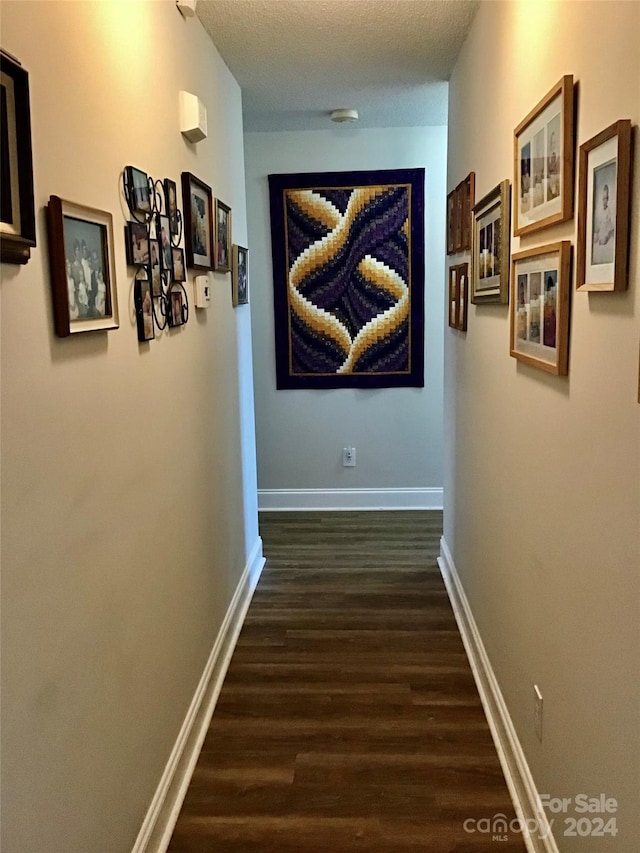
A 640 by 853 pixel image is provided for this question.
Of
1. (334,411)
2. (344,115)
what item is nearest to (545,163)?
(344,115)

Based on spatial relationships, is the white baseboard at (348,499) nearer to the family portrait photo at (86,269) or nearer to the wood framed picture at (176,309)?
the wood framed picture at (176,309)

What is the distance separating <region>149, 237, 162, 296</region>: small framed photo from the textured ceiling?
3.57 feet

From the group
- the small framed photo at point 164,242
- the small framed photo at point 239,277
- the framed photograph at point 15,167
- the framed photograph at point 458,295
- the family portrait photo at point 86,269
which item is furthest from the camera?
the small framed photo at point 239,277

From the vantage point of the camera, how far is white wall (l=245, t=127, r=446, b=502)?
443 cm

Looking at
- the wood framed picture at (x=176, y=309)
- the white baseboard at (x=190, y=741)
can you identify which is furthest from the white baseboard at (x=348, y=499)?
the wood framed picture at (x=176, y=309)

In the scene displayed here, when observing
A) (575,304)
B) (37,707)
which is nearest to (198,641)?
(37,707)

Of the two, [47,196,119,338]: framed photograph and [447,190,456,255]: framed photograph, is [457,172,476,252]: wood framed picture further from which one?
[47,196,119,338]: framed photograph

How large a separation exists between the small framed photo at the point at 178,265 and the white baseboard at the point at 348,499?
275cm

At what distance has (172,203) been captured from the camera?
2111mm

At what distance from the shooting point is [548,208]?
1.61 m

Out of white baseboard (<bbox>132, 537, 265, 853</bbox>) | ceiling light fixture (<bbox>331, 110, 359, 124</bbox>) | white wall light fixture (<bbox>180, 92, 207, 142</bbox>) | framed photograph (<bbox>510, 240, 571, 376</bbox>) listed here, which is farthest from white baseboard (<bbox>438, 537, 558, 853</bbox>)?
ceiling light fixture (<bbox>331, 110, 359, 124</bbox>)

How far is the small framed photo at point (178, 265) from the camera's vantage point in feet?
6.94

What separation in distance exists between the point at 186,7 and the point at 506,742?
2538 millimetres

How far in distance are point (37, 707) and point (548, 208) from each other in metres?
1.49
